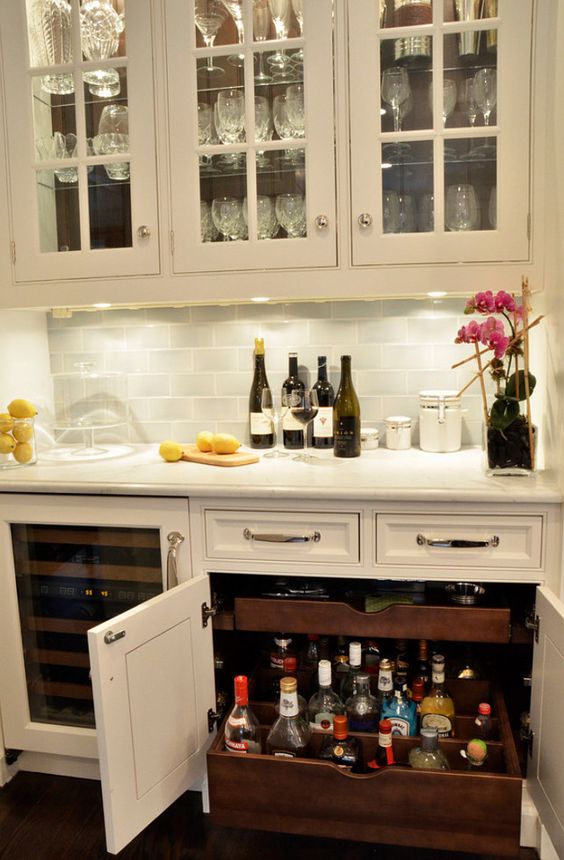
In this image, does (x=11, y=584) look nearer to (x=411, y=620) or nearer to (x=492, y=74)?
(x=411, y=620)

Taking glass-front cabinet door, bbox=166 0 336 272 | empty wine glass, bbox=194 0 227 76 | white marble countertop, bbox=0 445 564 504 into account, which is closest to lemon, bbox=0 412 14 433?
white marble countertop, bbox=0 445 564 504

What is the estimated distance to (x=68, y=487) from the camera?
5.81ft

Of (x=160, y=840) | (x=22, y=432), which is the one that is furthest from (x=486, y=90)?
(x=160, y=840)

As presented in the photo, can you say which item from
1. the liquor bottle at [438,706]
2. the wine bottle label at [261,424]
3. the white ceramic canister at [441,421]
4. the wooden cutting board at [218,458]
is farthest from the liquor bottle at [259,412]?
the liquor bottle at [438,706]

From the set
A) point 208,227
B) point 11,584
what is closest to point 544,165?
point 208,227

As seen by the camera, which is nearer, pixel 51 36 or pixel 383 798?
pixel 383 798

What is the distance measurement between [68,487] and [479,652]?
1257mm

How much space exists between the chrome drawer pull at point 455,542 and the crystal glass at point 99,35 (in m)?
1.55

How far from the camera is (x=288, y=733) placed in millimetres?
1657

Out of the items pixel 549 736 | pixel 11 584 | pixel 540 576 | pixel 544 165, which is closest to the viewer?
pixel 549 736

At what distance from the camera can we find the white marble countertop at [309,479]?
1590 millimetres

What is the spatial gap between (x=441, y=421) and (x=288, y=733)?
1.00m

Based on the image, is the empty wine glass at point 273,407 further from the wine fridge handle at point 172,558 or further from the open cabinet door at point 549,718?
the open cabinet door at point 549,718

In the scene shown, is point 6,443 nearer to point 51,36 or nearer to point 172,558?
point 172,558
